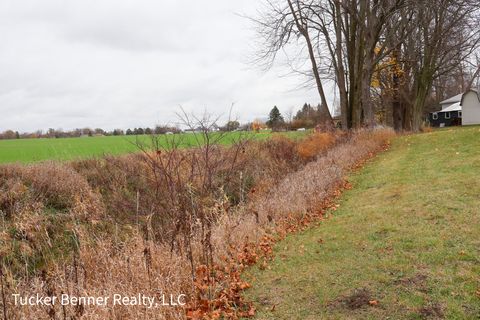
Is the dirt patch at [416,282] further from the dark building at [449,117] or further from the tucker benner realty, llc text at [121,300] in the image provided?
the dark building at [449,117]

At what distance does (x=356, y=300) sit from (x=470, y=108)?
40.5m

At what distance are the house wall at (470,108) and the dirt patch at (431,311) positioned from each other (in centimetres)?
4007

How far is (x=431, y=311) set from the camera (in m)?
3.71

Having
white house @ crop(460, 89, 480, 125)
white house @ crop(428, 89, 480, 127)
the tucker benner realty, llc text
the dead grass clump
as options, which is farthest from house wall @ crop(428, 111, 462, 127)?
the tucker benner realty, llc text

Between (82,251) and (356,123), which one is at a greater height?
(356,123)

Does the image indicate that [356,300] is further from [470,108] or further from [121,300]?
[470,108]

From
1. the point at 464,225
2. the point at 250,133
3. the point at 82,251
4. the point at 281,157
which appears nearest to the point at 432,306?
the point at 464,225

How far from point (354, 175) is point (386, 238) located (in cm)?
611

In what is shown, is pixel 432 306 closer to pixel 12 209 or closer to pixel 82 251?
pixel 82 251

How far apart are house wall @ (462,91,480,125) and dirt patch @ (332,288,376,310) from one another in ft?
131

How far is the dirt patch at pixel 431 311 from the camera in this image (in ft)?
11.9

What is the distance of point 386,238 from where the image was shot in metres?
5.84

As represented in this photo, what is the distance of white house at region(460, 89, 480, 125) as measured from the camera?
124ft

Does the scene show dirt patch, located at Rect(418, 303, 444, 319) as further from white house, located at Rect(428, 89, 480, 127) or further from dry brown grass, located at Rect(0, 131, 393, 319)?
white house, located at Rect(428, 89, 480, 127)
